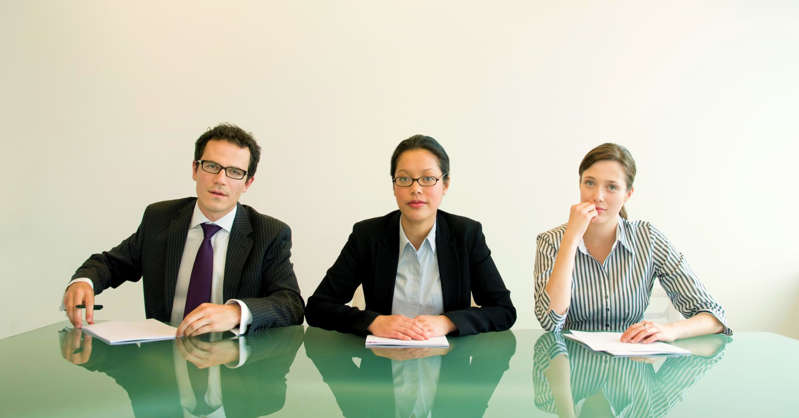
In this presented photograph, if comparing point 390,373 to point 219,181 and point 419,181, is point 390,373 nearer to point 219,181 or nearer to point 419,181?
point 419,181

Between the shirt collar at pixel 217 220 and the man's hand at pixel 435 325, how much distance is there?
40.0 inches

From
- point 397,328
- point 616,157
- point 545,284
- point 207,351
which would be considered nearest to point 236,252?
point 207,351

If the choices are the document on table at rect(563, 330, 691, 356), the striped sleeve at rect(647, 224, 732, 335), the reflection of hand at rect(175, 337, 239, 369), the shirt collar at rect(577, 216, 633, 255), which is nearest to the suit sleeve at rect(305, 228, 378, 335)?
the reflection of hand at rect(175, 337, 239, 369)

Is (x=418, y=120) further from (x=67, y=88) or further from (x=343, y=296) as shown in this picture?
(x=67, y=88)

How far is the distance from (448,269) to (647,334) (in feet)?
2.55

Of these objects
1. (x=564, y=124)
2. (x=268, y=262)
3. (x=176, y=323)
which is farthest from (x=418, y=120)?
(x=176, y=323)

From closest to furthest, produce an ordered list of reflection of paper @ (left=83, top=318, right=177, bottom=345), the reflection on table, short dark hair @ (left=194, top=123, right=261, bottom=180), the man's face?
the reflection on table < reflection of paper @ (left=83, top=318, right=177, bottom=345) < the man's face < short dark hair @ (left=194, top=123, right=261, bottom=180)

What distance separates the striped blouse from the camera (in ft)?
7.00

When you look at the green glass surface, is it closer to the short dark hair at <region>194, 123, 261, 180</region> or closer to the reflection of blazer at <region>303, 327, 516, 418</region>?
the reflection of blazer at <region>303, 327, 516, 418</region>

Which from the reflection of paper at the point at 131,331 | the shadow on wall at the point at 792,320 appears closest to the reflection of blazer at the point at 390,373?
the reflection of paper at the point at 131,331

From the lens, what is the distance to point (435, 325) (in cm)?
175

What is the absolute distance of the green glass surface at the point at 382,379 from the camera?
40.3 inches

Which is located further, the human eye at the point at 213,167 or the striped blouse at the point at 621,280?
the human eye at the point at 213,167

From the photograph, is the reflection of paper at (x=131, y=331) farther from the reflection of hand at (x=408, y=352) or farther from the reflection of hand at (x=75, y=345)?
the reflection of hand at (x=408, y=352)
